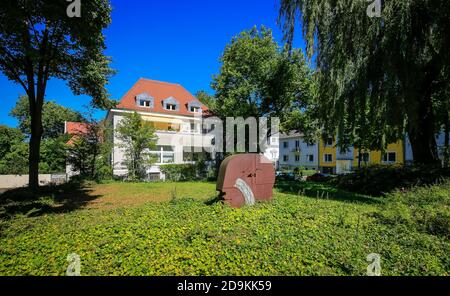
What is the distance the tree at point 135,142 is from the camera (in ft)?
60.4

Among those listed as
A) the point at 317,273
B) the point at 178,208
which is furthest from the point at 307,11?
the point at 317,273

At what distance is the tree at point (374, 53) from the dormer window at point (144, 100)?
1804 cm

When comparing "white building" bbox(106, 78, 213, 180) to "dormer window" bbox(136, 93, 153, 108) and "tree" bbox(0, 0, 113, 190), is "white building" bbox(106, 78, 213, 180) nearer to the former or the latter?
"dormer window" bbox(136, 93, 153, 108)

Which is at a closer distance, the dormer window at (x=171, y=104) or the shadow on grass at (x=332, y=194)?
the shadow on grass at (x=332, y=194)

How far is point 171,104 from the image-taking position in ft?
86.8

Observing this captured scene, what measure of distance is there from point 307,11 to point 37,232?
41.4 feet

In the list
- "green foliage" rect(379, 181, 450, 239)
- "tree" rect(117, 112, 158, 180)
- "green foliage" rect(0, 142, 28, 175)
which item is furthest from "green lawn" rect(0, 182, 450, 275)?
"green foliage" rect(0, 142, 28, 175)

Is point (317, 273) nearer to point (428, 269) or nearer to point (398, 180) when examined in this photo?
point (428, 269)

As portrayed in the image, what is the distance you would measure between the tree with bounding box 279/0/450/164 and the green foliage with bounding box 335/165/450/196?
271 centimetres

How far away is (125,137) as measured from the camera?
18.8 meters

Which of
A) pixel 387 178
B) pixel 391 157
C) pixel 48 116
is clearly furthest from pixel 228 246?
pixel 48 116

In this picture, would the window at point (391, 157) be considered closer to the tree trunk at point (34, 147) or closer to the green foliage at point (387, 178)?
the green foliage at point (387, 178)

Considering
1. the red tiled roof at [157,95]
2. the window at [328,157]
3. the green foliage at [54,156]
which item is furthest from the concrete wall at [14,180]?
the window at [328,157]

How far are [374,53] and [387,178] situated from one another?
772cm
